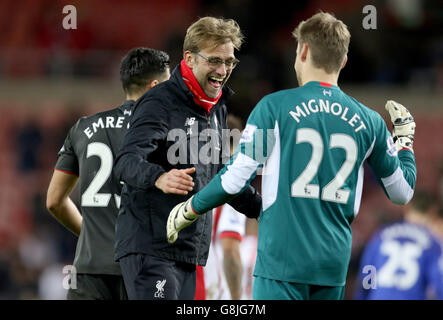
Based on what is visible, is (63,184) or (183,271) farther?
(63,184)

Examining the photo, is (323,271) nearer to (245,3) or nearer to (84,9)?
(245,3)

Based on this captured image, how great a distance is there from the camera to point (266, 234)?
3.77 metres

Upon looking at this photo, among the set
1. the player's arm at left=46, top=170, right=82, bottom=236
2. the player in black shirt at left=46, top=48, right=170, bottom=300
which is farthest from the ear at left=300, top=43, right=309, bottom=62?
the player's arm at left=46, top=170, right=82, bottom=236

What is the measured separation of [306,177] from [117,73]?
479 inches

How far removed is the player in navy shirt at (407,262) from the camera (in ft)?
22.0

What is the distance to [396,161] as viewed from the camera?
13.0 ft

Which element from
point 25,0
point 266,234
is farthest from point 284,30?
point 266,234

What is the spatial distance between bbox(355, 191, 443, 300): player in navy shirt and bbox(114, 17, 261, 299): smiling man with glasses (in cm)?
261

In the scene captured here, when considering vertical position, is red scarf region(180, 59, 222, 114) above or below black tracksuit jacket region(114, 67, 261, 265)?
above

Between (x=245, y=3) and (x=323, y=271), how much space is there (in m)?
12.4

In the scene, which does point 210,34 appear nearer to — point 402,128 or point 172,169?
point 172,169

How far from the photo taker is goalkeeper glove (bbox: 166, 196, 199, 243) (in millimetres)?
3936

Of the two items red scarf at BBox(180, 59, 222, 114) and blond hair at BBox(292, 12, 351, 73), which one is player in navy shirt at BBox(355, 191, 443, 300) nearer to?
red scarf at BBox(180, 59, 222, 114)
